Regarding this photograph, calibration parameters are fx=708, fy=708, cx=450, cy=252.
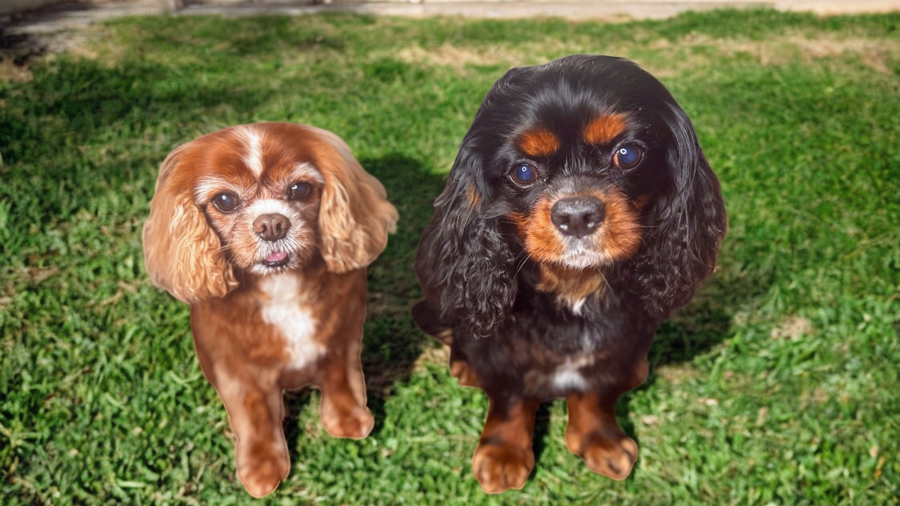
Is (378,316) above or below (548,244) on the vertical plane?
below

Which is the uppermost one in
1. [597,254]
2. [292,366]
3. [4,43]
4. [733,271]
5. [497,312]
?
[597,254]

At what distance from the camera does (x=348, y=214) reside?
2.34 meters

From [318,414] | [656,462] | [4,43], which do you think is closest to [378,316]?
[318,414]

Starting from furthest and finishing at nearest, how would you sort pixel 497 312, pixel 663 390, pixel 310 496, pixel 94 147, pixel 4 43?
pixel 4 43 → pixel 94 147 → pixel 663 390 → pixel 310 496 → pixel 497 312

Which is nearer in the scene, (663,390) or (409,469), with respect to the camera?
(409,469)

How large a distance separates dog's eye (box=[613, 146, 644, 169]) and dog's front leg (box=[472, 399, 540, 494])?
1.13m

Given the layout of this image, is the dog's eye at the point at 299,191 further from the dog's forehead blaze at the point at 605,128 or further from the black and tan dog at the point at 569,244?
the dog's forehead blaze at the point at 605,128

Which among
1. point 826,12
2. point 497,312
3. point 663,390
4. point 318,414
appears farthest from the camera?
point 826,12

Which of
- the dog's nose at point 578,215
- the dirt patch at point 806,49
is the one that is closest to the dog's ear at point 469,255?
the dog's nose at point 578,215

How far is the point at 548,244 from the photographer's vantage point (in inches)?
78.0

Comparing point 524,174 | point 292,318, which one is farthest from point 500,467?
point 524,174

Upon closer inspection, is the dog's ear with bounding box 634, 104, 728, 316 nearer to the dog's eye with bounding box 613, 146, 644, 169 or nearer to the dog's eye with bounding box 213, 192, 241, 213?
the dog's eye with bounding box 613, 146, 644, 169

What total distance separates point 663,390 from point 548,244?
1.57m

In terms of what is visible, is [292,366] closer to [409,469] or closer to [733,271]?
[409,469]
